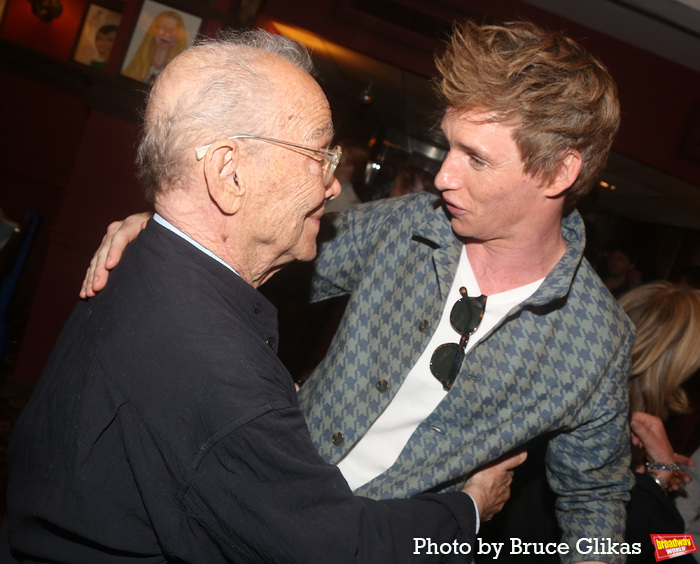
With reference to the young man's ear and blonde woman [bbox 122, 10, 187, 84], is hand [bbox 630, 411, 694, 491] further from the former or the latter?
blonde woman [bbox 122, 10, 187, 84]

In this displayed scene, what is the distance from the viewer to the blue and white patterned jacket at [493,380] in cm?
141

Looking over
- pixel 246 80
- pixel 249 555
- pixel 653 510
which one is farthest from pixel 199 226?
pixel 653 510

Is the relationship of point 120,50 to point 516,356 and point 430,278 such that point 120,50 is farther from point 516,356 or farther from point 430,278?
point 516,356

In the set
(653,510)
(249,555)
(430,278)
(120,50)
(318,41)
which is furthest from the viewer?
(318,41)

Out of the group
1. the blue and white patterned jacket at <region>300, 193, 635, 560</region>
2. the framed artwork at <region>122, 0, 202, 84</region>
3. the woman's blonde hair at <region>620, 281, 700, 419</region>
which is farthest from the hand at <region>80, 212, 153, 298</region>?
the framed artwork at <region>122, 0, 202, 84</region>

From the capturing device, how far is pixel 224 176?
1075mm

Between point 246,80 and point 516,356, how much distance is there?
944 millimetres

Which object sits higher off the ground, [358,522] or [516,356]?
[516,356]

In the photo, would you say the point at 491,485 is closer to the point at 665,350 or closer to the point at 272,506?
the point at 272,506

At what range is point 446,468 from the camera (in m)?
1.39

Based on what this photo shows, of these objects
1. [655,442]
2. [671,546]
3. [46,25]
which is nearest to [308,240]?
[671,546]

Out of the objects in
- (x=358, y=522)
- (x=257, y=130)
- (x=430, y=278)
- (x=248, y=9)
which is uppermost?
(x=248, y=9)

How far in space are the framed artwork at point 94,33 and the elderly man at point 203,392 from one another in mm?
5419

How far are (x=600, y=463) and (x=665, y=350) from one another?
956 millimetres
